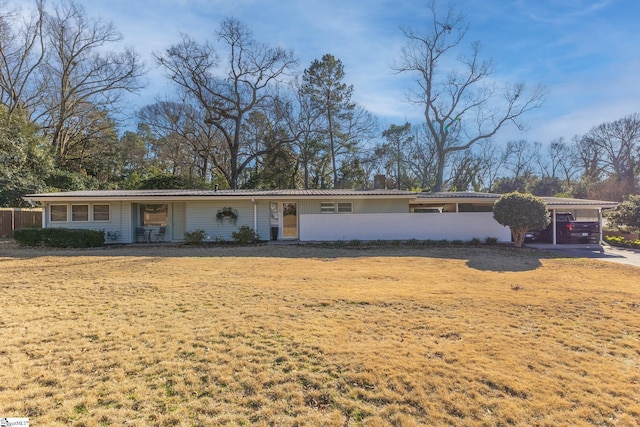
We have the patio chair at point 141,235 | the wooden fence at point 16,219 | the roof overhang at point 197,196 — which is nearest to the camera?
the roof overhang at point 197,196

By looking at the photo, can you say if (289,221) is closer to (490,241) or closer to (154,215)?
(154,215)

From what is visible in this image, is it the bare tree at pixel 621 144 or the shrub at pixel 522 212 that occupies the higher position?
the bare tree at pixel 621 144

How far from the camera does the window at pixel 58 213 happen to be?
1510 centimetres

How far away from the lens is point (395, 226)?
15211mm

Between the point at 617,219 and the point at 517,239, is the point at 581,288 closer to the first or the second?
the point at 517,239

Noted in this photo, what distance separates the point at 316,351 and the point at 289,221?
499 inches

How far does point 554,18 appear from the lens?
34.7 feet

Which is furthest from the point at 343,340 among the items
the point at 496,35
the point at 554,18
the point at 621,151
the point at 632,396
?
the point at 621,151

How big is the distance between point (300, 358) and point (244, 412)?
97 centimetres

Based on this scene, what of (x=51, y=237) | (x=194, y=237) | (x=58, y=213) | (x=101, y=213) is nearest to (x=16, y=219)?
(x=58, y=213)

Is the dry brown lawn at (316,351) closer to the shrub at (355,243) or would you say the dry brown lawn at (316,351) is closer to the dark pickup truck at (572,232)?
the shrub at (355,243)

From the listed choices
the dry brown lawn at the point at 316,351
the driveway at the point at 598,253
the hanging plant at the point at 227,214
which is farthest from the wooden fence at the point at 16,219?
the driveway at the point at 598,253

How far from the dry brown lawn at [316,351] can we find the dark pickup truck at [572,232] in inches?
375

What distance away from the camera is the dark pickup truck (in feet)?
49.3
